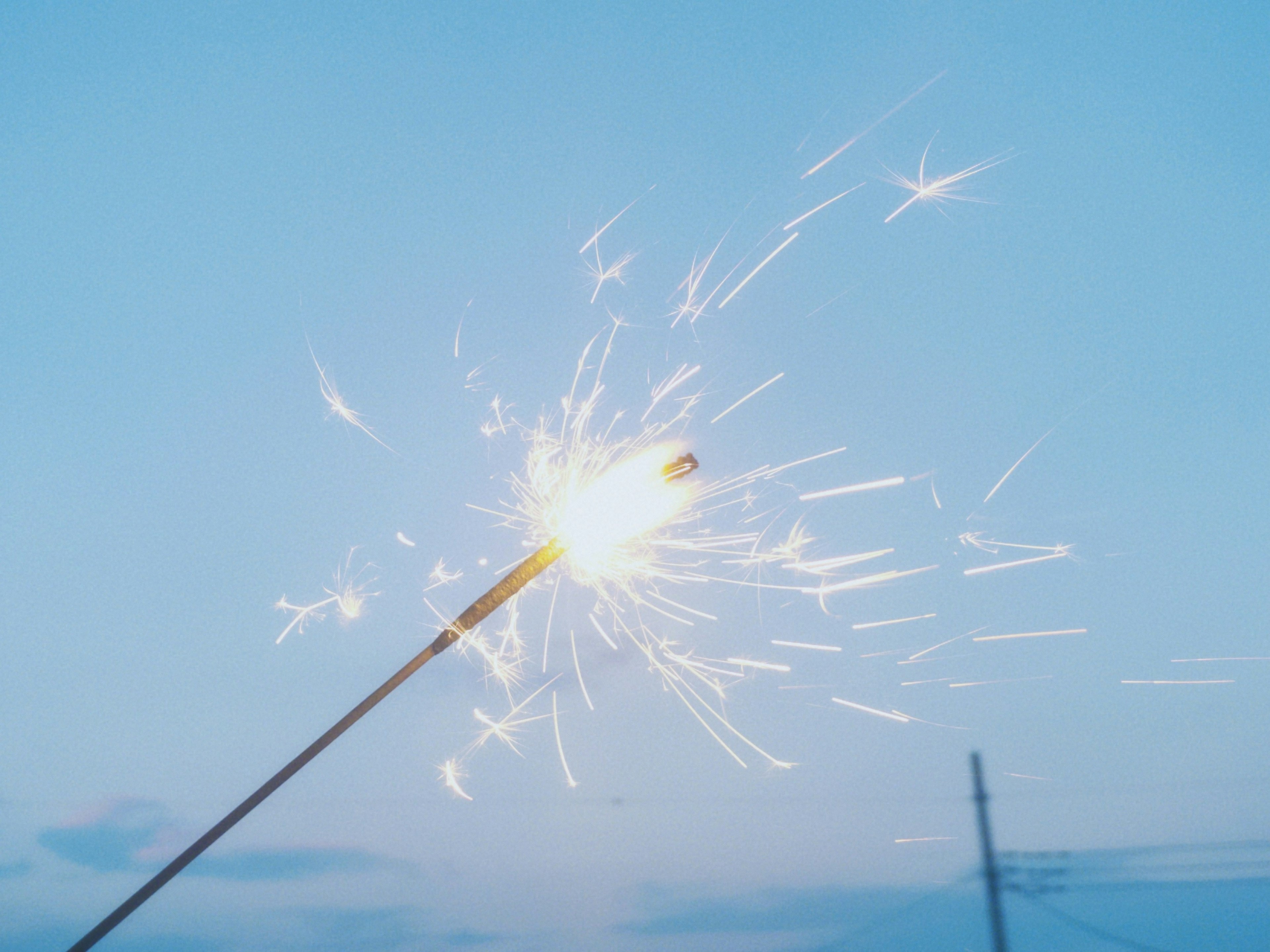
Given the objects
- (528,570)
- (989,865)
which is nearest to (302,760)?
(528,570)

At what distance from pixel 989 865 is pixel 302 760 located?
47.0 ft

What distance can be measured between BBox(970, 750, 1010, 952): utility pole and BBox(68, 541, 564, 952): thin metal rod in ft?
43.0

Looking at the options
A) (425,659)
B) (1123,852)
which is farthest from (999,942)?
(425,659)

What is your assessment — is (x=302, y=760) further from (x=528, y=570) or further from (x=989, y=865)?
(x=989, y=865)

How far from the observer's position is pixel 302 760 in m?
5.23

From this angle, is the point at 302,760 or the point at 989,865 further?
the point at 989,865

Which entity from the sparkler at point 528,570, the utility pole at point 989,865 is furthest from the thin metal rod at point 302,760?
the utility pole at point 989,865

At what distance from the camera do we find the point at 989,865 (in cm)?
1533

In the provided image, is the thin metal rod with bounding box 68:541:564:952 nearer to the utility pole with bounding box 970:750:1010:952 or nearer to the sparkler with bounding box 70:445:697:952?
the sparkler with bounding box 70:445:697:952

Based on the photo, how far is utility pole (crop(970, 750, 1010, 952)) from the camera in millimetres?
15109

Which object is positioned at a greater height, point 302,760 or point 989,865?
point 989,865

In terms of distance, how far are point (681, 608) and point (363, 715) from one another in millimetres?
4573

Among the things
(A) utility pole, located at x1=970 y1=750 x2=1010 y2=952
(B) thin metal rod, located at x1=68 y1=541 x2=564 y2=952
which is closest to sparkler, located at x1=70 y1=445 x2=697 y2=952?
(B) thin metal rod, located at x1=68 y1=541 x2=564 y2=952

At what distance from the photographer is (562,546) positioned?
468cm
